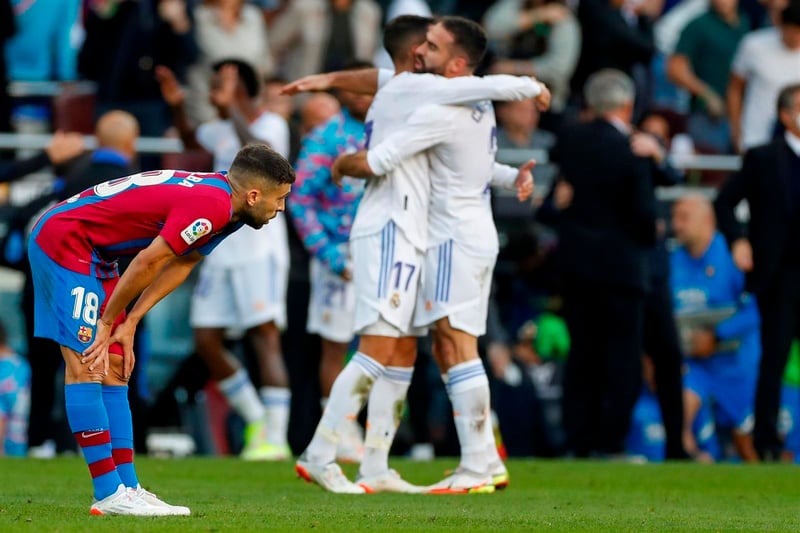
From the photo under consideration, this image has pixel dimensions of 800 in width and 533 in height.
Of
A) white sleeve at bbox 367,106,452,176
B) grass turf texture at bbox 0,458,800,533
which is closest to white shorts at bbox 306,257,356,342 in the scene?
grass turf texture at bbox 0,458,800,533

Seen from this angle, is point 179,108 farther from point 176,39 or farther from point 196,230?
point 196,230

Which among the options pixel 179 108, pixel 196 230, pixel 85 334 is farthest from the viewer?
pixel 179 108

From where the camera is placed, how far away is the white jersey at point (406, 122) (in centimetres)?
906

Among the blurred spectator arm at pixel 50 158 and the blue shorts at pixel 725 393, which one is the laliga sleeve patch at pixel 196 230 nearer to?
the blurred spectator arm at pixel 50 158

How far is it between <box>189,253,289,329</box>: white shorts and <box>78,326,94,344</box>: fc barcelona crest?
512 centimetres

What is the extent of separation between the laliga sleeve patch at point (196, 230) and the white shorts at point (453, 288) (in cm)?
231

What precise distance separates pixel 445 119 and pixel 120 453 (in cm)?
272

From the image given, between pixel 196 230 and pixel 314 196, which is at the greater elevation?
pixel 196 230

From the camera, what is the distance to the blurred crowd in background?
12500mm

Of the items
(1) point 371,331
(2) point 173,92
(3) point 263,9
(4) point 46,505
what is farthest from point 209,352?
(3) point 263,9

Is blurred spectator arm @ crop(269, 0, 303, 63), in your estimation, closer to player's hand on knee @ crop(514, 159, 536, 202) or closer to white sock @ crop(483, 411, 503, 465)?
player's hand on knee @ crop(514, 159, 536, 202)

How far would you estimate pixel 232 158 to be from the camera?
1223 centimetres

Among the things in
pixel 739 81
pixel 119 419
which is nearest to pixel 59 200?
pixel 119 419

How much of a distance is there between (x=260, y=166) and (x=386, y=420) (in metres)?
2.44
